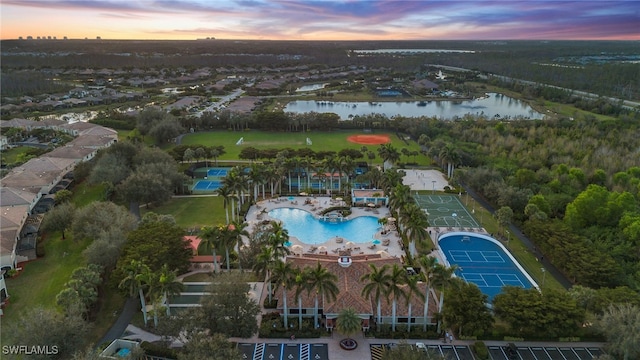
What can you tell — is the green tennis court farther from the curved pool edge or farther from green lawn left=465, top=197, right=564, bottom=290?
the curved pool edge

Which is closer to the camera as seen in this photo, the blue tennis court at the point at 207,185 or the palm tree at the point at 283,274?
the palm tree at the point at 283,274

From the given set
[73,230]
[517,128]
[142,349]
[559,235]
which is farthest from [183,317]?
[517,128]

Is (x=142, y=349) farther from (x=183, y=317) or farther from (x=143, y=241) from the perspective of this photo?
(x=143, y=241)

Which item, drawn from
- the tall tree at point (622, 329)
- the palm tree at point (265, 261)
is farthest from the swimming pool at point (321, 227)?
the tall tree at point (622, 329)

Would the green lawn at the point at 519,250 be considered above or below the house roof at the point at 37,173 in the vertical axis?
below

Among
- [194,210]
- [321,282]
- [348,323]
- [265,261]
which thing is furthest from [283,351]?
[194,210]

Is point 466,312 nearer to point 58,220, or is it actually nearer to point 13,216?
point 58,220

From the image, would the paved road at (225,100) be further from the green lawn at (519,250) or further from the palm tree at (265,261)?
the palm tree at (265,261)

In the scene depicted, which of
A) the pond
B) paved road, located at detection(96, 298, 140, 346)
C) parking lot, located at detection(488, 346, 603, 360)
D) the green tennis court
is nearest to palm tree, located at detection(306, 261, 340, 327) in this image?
parking lot, located at detection(488, 346, 603, 360)
